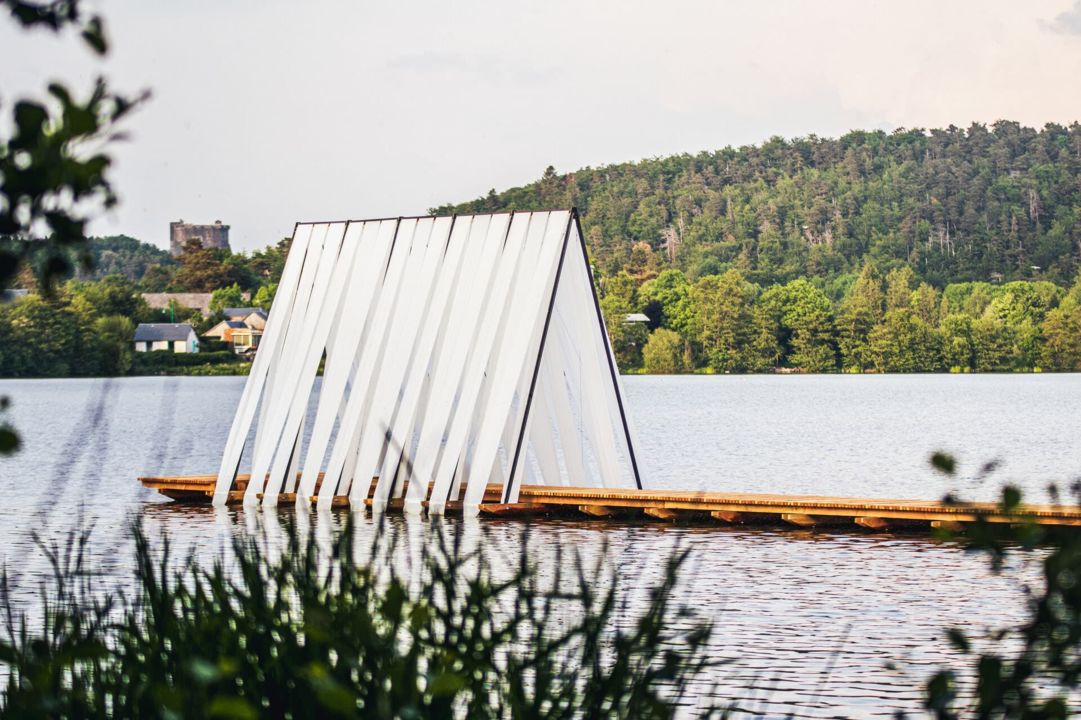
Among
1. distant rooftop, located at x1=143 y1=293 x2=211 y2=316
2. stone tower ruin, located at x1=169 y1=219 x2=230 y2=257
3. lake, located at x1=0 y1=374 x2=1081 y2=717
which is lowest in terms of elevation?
lake, located at x1=0 y1=374 x2=1081 y2=717

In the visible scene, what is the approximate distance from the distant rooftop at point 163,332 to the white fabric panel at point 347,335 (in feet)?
166

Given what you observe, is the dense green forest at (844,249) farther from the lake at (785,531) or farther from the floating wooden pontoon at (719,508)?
the floating wooden pontoon at (719,508)

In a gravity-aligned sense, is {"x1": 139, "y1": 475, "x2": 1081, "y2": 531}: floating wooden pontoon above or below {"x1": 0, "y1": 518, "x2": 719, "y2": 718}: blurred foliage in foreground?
below

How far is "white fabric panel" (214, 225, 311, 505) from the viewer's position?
13297 millimetres

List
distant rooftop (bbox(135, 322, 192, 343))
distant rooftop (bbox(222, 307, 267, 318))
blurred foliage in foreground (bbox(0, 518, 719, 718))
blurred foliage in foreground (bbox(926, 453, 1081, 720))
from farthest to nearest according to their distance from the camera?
1. distant rooftop (bbox(222, 307, 267, 318))
2. distant rooftop (bbox(135, 322, 192, 343))
3. blurred foliage in foreground (bbox(0, 518, 719, 718))
4. blurred foliage in foreground (bbox(926, 453, 1081, 720))

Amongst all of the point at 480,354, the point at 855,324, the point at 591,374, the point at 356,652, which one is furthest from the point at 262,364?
the point at 855,324

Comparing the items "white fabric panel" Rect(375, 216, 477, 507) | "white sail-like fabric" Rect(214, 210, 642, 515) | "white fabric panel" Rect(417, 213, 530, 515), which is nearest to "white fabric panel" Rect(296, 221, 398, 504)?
"white sail-like fabric" Rect(214, 210, 642, 515)

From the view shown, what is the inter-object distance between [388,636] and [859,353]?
7443 centimetres

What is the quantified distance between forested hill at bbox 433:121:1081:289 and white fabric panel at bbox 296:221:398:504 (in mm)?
57955

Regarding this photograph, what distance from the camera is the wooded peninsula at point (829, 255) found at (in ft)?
234

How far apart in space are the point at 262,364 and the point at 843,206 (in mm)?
64144

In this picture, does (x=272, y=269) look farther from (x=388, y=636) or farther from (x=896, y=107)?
(x=388, y=636)

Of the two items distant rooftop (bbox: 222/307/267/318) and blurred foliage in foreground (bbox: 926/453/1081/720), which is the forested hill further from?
blurred foliage in foreground (bbox: 926/453/1081/720)

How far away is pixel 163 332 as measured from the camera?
69750 mm
